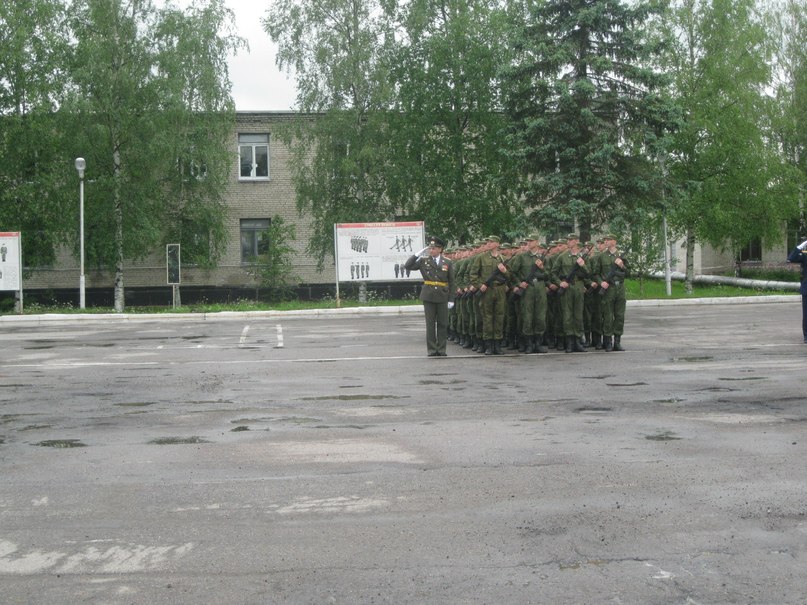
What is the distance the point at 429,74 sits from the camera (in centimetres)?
3872

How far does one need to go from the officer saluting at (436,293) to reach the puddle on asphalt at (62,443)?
8519mm

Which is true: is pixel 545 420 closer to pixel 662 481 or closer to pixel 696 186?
pixel 662 481

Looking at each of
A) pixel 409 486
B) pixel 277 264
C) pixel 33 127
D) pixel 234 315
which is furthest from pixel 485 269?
pixel 33 127

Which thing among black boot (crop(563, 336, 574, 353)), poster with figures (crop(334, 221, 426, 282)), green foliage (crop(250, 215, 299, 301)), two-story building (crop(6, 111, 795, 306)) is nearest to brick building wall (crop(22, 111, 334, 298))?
two-story building (crop(6, 111, 795, 306))

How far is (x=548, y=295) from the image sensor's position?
1750 centimetres

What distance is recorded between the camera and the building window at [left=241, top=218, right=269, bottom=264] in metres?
46.5

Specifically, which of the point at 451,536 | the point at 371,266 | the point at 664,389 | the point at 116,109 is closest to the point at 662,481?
the point at 451,536

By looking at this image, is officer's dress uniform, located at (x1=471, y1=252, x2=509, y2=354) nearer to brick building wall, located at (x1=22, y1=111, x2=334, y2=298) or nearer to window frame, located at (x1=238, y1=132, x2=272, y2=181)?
brick building wall, located at (x1=22, y1=111, x2=334, y2=298)

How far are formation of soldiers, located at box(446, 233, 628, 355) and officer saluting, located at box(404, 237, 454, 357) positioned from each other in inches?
24.9

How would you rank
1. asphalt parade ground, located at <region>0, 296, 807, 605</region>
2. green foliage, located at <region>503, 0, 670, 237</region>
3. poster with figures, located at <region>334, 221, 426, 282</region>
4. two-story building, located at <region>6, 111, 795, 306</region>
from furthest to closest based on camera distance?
two-story building, located at <region>6, 111, 795, 306</region>, green foliage, located at <region>503, 0, 670, 237</region>, poster with figures, located at <region>334, 221, 426, 282</region>, asphalt parade ground, located at <region>0, 296, 807, 605</region>

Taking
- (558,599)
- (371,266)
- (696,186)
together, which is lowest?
(558,599)

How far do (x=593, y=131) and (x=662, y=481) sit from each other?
2878cm

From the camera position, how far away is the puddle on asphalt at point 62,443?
28.2ft

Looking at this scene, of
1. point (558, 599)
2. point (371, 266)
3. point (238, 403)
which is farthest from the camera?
point (371, 266)
